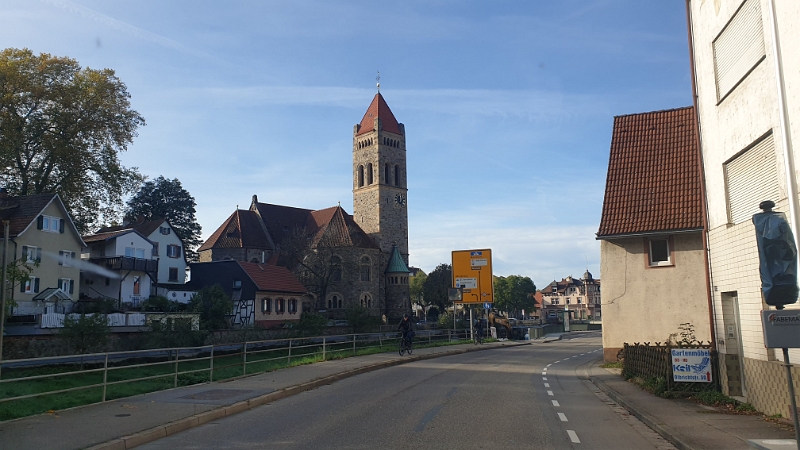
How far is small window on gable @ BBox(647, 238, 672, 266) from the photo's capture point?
2209 centimetres

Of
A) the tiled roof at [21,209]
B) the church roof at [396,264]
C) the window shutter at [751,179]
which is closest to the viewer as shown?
the window shutter at [751,179]

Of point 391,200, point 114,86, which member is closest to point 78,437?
point 114,86

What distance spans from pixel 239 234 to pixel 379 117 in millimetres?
26647

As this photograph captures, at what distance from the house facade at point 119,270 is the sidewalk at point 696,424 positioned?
143ft

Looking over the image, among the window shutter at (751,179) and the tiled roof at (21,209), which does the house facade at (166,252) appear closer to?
the tiled roof at (21,209)

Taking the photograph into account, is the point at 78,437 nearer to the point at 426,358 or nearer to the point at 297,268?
the point at 426,358

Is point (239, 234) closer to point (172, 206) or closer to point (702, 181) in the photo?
point (172, 206)

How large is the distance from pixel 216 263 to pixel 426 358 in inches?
1459

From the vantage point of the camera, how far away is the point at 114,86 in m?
46.1

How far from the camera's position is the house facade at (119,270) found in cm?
5091

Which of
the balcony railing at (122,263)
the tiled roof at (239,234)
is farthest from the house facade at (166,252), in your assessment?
the tiled roof at (239,234)

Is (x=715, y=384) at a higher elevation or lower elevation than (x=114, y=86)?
lower

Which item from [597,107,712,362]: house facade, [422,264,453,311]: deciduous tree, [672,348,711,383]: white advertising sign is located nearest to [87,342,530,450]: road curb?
[672,348,711,383]: white advertising sign

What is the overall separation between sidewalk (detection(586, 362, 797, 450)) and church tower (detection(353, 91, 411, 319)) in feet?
221
